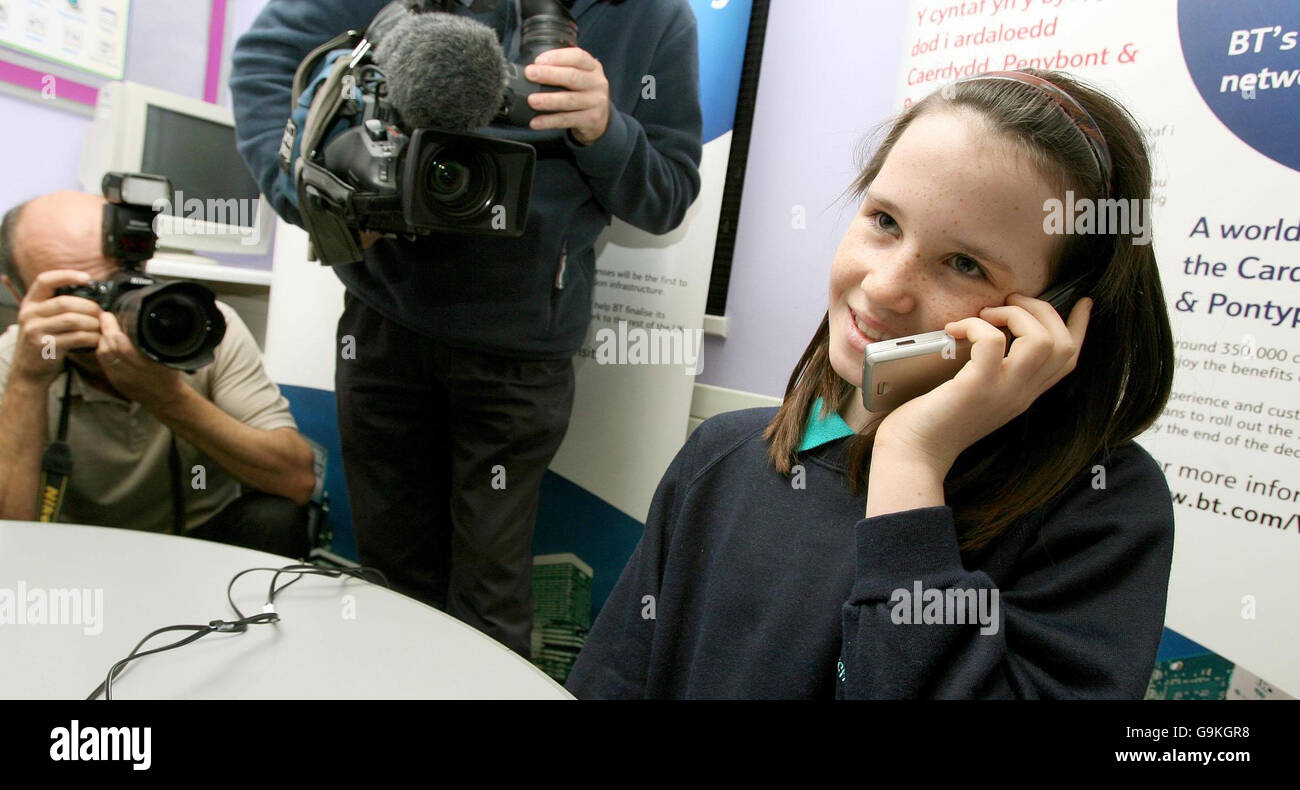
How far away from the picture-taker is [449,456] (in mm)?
1535

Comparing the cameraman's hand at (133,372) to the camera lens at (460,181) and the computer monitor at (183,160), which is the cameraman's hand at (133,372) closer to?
the camera lens at (460,181)

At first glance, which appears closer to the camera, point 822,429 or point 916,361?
point 916,361

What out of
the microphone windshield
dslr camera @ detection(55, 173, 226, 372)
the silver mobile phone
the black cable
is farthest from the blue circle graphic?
dslr camera @ detection(55, 173, 226, 372)

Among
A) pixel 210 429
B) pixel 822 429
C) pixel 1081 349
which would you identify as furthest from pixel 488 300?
pixel 1081 349

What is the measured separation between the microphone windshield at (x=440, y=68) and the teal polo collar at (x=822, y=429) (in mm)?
647

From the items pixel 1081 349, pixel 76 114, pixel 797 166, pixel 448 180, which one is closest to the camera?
pixel 1081 349

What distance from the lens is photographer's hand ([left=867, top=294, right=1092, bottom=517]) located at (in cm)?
66

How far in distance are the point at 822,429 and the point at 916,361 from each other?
19 cm

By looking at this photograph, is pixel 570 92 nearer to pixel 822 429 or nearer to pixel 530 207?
pixel 530 207

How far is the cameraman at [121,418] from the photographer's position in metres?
1.23

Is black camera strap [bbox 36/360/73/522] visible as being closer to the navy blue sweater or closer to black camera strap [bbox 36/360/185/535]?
black camera strap [bbox 36/360/185/535]

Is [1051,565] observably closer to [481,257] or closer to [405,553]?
[481,257]

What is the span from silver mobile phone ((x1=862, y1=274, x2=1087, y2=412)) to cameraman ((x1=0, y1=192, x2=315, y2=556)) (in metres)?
1.13

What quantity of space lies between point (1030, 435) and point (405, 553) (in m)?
1.21
